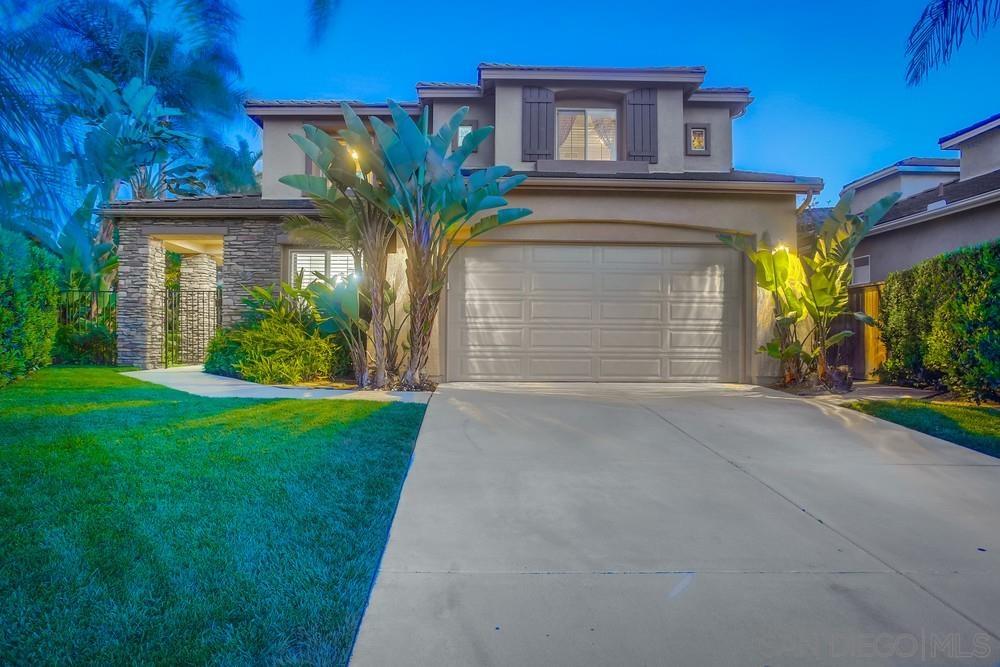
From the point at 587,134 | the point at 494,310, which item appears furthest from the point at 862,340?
the point at 587,134

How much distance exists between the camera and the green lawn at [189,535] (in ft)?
6.08

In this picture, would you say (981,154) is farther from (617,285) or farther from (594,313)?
(594,313)

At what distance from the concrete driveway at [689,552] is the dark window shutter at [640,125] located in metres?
8.26

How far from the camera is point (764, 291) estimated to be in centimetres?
881


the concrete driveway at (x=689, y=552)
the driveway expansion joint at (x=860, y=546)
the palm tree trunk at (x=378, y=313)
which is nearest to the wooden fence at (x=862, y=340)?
the concrete driveway at (x=689, y=552)

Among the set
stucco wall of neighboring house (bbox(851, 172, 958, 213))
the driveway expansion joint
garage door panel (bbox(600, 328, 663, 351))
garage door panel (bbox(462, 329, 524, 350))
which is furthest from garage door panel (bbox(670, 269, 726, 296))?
stucco wall of neighboring house (bbox(851, 172, 958, 213))

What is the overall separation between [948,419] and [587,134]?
8834 millimetres

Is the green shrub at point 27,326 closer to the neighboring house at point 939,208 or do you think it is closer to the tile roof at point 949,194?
the neighboring house at point 939,208

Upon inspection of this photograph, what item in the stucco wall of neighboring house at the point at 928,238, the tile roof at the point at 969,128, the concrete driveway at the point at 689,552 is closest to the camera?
the concrete driveway at the point at 689,552

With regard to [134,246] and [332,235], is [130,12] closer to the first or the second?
[332,235]

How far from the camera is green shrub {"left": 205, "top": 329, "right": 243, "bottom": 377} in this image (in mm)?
9445

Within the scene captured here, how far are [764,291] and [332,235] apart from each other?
6.95 m

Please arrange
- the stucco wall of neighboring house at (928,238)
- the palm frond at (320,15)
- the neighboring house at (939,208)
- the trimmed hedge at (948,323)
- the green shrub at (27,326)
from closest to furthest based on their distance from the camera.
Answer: the palm frond at (320,15) → the trimmed hedge at (948,323) → the green shrub at (27,326) → the stucco wall of neighboring house at (928,238) → the neighboring house at (939,208)

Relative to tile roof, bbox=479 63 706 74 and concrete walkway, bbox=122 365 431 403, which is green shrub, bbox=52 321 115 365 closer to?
concrete walkway, bbox=122 365 431 403
